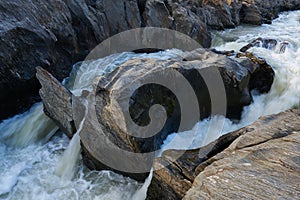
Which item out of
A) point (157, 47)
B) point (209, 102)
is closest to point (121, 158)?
point (209, 102)

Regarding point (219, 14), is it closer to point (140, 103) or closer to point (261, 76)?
point (261, 76)

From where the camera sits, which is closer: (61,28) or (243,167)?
(243,167)

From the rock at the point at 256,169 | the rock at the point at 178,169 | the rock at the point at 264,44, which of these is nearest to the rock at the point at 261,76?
the rock at the point at 264,44

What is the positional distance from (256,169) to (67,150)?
508 cm

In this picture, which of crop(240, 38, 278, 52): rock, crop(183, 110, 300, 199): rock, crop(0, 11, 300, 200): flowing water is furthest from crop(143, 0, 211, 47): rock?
crop(183, 110, 300, 199): rock

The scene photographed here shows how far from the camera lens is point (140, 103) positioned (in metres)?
6.12

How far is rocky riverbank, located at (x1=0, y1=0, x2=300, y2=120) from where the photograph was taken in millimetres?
8838

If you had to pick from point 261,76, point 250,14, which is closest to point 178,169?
point 261,76

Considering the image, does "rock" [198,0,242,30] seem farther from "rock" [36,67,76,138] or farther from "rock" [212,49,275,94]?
"rock" [36,67,76,138]

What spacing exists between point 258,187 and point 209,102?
12.3ft

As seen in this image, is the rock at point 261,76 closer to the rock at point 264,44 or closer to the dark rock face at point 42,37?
the rock at point 264,44

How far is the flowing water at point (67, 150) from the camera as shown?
6.51 m

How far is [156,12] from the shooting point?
1356cm

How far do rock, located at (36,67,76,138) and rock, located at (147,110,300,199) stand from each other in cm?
306
